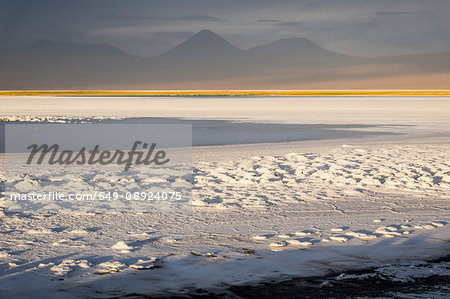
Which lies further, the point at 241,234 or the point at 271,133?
the point at 271,133

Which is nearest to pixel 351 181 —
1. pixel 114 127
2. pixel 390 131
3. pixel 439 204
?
pixel 439 204

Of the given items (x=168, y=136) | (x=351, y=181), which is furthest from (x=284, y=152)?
(x=168, y=136)

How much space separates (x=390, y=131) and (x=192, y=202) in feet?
39.6

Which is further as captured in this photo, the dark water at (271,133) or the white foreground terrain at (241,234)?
the dark water at (271,133)

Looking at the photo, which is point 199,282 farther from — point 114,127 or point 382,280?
point 114,127

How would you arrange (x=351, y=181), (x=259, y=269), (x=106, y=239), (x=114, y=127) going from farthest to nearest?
(x=114, y=127) < (x=351, y=181) < (x=106, y=239) < (x=259, y=269)

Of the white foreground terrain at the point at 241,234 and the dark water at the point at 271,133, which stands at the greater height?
the dark water at the point at 271,133

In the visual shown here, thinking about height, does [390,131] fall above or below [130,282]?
above

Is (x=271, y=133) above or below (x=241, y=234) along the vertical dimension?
above

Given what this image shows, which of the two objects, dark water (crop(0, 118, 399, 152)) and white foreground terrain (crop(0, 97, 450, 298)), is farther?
dark water (crop(0, 118, 399, 152))

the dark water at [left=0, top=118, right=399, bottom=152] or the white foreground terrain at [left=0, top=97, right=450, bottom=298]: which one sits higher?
the dark water at [left=0, top=118, right=399, bottom=152]

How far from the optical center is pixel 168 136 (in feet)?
53.5

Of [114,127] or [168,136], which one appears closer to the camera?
[168,136]

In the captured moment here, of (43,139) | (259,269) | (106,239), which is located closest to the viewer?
(259,269)
